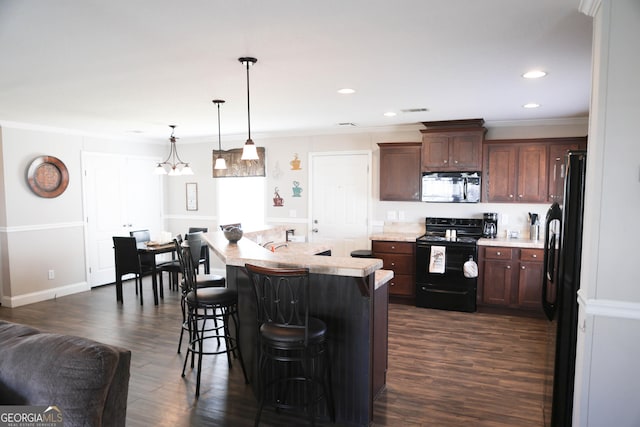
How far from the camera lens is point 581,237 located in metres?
2.25

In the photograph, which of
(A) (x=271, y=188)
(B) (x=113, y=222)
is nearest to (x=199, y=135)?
(A) (x=271, y=188)

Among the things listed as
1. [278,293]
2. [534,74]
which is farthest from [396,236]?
[278,293]

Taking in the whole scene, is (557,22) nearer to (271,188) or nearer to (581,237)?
(581,237)

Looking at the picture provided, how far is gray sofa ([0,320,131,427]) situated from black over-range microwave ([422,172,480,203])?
185 inches

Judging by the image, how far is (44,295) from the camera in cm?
590

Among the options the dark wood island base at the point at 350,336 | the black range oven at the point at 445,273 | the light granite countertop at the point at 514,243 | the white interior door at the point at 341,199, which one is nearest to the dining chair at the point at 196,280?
the dark wood island base at the point at 350,336

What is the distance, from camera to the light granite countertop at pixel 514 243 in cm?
502

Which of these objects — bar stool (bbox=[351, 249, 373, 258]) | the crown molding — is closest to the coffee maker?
bar stool (bbox=[351, 249, 373, 258])

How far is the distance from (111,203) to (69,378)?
5.93m

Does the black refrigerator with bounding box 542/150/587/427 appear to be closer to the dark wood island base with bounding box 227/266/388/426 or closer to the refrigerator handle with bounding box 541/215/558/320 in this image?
the refrigerator handle with bounding box 541/215/558/320

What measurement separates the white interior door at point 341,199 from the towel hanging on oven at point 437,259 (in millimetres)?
1214

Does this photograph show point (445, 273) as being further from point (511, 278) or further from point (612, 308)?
point (612, 308)

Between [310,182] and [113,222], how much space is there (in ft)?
10.9

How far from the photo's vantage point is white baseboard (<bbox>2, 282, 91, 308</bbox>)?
555cm
